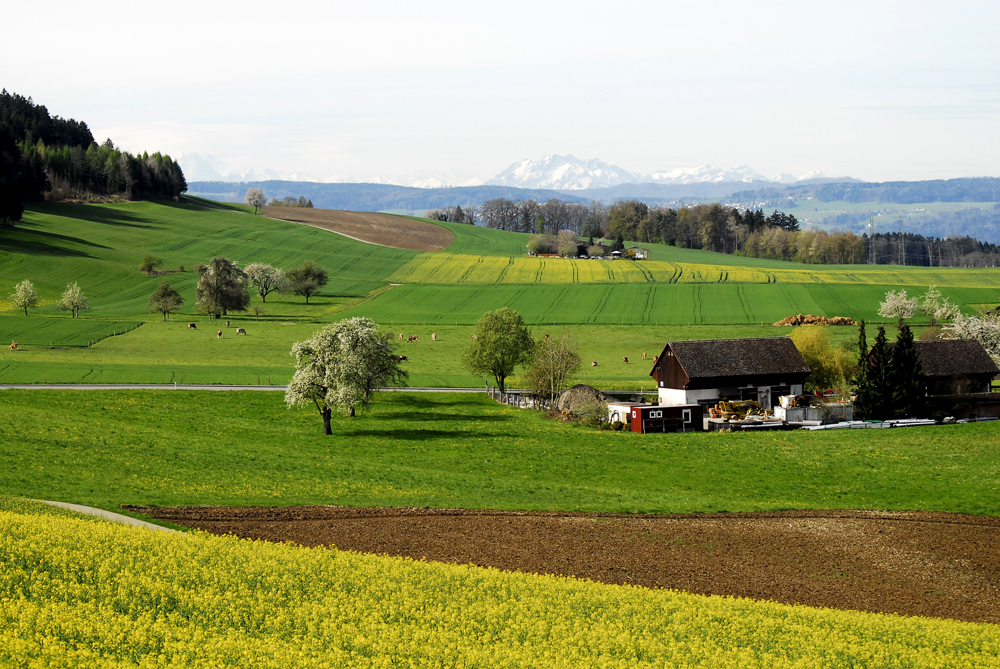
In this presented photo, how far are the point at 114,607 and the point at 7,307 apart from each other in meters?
110

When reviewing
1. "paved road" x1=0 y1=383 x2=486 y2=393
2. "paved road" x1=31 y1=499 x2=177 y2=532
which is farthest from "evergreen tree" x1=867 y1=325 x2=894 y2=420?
"paved road" x1=31 y1=499 x2=177 y2=532

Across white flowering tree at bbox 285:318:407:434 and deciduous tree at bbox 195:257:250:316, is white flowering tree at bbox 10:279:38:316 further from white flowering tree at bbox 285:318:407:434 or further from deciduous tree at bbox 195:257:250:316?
white flowering tree at bbox 285:318:407:434

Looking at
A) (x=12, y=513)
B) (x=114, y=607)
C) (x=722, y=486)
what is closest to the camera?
(x=114, y=607)

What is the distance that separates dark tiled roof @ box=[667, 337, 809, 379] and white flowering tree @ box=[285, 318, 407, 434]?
81.3 ft

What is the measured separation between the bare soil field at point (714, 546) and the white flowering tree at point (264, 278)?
101517mm

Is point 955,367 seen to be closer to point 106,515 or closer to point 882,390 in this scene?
point 882,390

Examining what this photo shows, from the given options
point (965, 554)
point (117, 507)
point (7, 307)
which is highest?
point (7, 307)

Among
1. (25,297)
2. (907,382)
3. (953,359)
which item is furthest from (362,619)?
(25,297)

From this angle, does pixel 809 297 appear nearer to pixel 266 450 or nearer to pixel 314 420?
pixel 314 420

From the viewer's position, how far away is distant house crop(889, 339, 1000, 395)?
235ft

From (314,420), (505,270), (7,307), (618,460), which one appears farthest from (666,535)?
(505,270)

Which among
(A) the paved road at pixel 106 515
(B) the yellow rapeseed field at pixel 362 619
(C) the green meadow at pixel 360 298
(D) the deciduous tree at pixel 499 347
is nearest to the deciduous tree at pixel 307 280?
(C) the green meadow at pixel 360 298

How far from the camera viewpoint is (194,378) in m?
75.9

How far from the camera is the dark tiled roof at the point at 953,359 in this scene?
72312 mm
